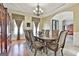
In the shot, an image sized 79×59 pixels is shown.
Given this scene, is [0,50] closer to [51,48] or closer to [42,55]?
[42,55]

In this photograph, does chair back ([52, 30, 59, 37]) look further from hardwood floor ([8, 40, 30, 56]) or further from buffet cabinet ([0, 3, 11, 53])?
buffet cabinet ([0, 3, 11, 53])

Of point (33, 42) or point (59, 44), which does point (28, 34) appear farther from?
point (59, 44)

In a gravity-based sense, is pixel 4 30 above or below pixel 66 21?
below

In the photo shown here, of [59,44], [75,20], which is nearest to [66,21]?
[75,20]

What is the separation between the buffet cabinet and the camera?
2.34 m

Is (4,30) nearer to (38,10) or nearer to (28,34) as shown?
(28,34)

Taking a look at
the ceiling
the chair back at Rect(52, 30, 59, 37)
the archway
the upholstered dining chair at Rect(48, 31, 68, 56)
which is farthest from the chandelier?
the upholstered dining chair at Rect(48, 31, 68, 56)

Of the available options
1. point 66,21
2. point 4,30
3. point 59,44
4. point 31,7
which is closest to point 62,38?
point 59,44

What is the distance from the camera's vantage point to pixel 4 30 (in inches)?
93.5

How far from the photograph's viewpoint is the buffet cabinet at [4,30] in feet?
7.68

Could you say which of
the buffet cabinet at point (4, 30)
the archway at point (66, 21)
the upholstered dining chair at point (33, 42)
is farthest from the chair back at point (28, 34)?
the archway at point (66, 21)

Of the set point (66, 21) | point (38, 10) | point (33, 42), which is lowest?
point (33, 42)

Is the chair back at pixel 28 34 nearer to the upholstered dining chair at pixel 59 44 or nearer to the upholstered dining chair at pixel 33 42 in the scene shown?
the upholstered dining chair at pixel 33 42

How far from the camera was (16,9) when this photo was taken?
93.1 inches
